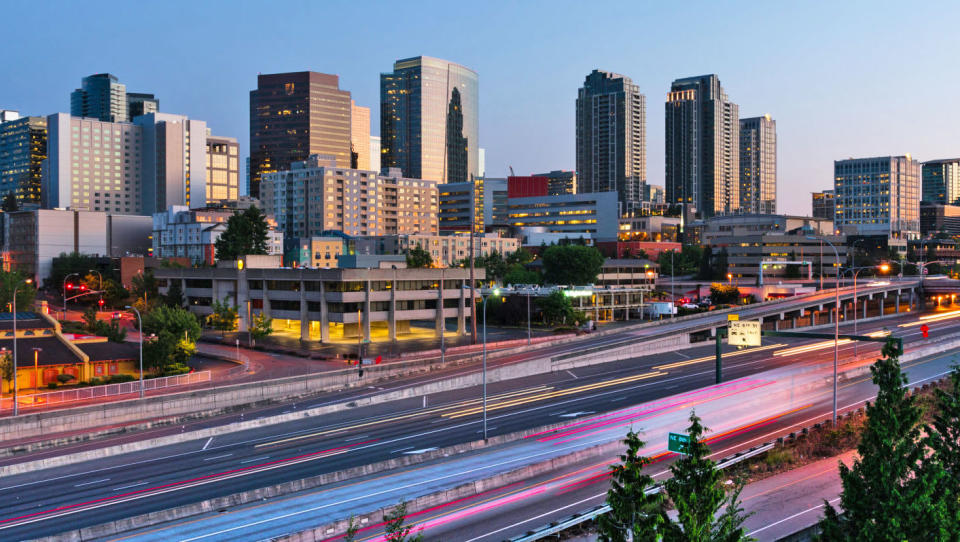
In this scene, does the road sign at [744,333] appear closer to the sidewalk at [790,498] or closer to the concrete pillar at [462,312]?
the sidewalk at [790,498]

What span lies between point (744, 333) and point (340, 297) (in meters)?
49.1

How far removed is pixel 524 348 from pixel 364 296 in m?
21.4

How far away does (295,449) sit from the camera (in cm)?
4597

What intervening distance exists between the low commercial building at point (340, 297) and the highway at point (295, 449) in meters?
27.9

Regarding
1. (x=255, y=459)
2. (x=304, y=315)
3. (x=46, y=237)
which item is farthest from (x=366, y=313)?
(x=46, y=237)

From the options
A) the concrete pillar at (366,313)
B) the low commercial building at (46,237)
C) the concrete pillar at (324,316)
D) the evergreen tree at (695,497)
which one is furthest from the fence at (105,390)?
the low commercial building at (46,237)

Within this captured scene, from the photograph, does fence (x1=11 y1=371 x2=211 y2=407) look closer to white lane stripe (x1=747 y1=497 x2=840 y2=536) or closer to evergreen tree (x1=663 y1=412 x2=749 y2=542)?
white lane stripe (x1=747 y1=497 x2=840 y2=536)

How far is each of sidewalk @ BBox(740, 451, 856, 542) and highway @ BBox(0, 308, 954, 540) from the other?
17.4 m

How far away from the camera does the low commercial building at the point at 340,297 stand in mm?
92625

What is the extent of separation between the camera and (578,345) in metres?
86.8

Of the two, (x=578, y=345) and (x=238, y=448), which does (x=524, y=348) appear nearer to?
(x=578, y=345)

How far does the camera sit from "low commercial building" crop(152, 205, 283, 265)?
180750 millimetres

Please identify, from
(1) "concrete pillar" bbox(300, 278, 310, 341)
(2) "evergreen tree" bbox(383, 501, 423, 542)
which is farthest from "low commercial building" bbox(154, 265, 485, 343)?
(2) "evergreen tree" bbox(383, 501, 423, 542)

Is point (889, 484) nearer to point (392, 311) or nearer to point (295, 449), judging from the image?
point (295, 449)
